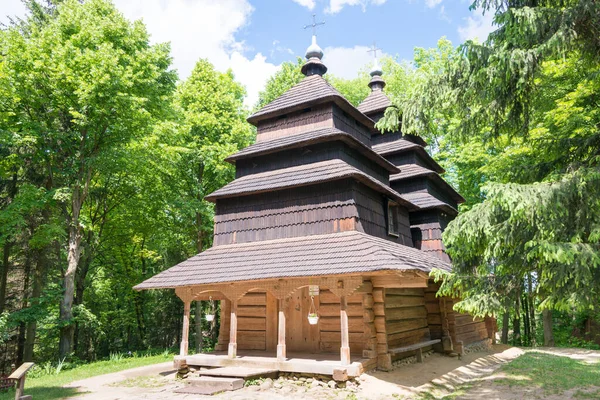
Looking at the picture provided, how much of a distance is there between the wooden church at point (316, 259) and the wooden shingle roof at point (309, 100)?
0.19 feet

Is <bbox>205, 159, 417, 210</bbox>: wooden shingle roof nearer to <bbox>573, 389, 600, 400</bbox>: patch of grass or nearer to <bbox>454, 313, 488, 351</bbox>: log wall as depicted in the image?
<bbox>454, 313, 488, 351</bbox>: log wall

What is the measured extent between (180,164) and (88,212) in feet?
21.3

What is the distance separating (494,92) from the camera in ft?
23.4

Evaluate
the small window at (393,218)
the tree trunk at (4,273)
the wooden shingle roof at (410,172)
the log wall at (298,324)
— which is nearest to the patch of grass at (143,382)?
the log wall at (298,324)

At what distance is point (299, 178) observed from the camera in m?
13.3

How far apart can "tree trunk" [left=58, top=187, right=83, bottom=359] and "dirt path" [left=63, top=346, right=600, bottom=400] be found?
4637 millimetres

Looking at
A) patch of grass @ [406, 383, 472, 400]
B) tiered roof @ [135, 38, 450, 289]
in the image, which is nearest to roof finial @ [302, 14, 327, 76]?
tiered roof @ [135, 38, 450, 289]

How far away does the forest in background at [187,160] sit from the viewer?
6426mm

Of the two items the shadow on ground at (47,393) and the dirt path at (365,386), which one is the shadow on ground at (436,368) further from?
the shadow on ground at (47,393)

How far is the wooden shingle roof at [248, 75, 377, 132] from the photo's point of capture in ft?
48.4

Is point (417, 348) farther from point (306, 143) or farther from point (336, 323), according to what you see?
point (306, 143)

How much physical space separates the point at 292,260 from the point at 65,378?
28.7ft

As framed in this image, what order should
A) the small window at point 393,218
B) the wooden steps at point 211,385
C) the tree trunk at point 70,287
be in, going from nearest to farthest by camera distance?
the wooden steps at point 211,385 → the small window at point 393,218 → the tree trunk at point 70,287

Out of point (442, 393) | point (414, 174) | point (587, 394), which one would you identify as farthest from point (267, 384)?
point (414, 174)
